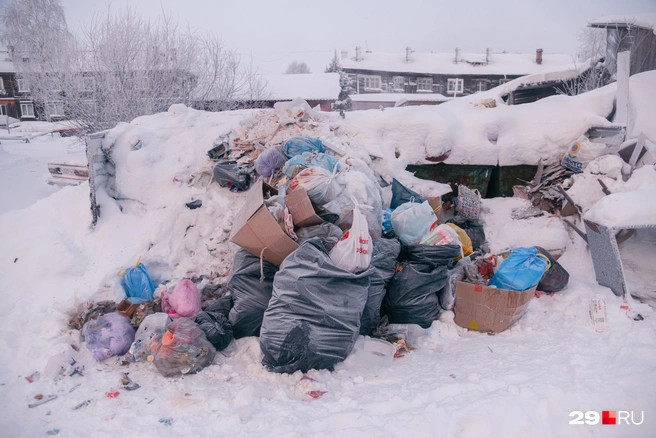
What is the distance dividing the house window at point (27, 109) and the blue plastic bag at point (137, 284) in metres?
29.4

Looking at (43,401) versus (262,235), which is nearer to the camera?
(43,401)

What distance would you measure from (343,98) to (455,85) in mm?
9242

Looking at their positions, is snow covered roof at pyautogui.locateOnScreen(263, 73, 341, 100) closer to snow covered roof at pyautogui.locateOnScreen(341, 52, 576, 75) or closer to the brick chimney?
snow covered roof at pyautogui.locateOnScreen(341, 52, 576, 75)

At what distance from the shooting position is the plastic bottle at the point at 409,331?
3.14 meters

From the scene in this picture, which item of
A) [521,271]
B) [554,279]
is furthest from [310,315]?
[554,279]

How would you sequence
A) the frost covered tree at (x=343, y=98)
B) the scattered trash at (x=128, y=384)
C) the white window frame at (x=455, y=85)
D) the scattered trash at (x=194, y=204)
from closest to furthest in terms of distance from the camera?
the scattered trash at (x=128, y=384)
the scattered trash at (x=194, y=204)
the frost covered tree at (x=343, y=98)
the white window frame at (x=455, y=85)

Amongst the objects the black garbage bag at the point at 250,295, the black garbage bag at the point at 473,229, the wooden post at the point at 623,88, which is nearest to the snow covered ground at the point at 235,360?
the black garbage bag at the point at 250,295

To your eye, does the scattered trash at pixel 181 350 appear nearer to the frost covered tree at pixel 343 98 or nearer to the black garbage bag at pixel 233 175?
the black garbage bag at pixel 233 175

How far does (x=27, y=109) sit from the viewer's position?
26.7 metres

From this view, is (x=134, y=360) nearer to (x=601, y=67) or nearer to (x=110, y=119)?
(x=110, y=119)

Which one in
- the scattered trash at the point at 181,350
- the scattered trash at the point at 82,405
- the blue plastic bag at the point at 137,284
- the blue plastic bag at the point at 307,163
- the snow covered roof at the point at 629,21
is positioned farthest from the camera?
the snow covered roof at the point at 629,21

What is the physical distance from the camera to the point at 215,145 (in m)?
4.89

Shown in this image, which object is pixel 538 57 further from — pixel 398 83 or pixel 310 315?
pixel 310 315

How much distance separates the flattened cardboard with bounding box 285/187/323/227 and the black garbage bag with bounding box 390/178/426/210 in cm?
151
